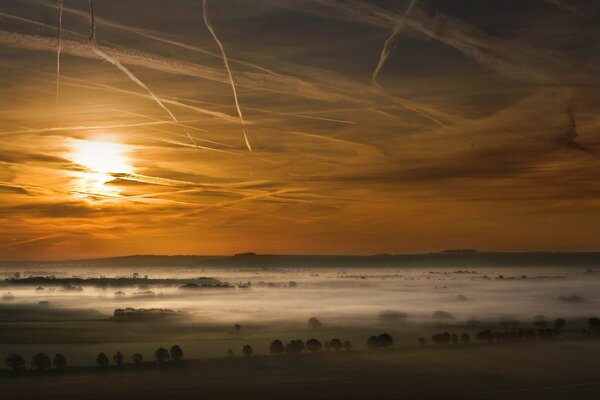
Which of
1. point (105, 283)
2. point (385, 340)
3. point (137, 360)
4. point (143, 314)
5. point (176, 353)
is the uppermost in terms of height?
point (105, 283)

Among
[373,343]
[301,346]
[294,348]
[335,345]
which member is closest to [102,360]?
[294,348]

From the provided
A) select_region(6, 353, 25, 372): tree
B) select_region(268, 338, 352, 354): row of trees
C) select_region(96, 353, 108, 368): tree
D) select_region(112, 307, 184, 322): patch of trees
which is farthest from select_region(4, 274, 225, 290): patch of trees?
select_region(6, 353, 25, 372): tree

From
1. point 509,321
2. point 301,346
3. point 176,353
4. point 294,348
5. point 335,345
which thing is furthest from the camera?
point 509,321

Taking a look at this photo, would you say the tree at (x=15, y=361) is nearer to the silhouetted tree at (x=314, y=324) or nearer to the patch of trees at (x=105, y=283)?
the silhouetted tree at (x=314, y=324)

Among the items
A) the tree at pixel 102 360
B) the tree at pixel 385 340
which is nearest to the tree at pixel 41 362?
the tree at pixel 102 360

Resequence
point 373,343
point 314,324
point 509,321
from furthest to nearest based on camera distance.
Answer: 1. point 509,321
2. point 314,324
3. point 373,343

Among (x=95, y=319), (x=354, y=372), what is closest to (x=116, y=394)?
(x=354, y=372)

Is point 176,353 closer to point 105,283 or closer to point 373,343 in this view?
point 373,343

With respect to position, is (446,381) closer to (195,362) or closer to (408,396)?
(408,396)

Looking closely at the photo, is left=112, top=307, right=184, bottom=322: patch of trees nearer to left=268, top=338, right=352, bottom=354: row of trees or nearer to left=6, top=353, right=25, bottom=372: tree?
left=268, top=338, right=352, bottom=354: row of trees
